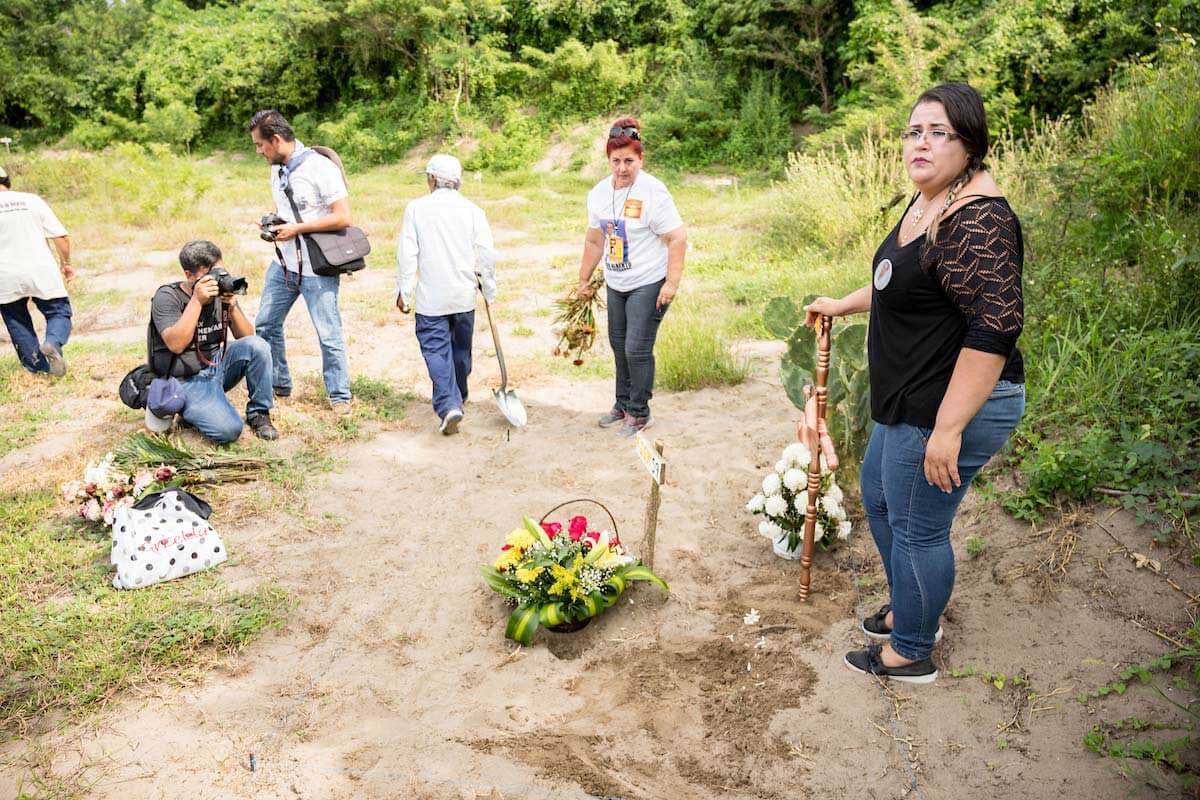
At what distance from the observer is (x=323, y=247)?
5.41 metres

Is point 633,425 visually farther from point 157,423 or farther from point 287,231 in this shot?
point 157,423

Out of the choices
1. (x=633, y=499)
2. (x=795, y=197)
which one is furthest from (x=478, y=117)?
(x=633, y=499)

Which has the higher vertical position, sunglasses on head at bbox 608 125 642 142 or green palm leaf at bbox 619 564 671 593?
sunglasses on head at bbox 608 125 642 142

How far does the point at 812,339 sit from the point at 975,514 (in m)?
1.13

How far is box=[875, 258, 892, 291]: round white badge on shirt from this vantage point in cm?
248

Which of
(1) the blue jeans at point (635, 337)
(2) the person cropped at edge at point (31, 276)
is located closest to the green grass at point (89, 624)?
(1) the blue jeans at point (635, 337)

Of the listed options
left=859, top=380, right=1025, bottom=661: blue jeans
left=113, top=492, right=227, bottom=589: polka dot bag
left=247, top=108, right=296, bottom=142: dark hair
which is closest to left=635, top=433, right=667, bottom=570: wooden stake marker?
left=859, top=380, right=1025, bottom=661: blue jeans

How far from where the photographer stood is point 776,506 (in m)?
3.79

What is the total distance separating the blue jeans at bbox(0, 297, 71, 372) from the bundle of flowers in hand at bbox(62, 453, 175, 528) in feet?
9.38

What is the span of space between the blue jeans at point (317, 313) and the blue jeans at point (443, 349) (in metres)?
0.64

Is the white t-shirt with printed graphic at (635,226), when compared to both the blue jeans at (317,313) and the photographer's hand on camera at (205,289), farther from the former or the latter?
the photographer's hand on camera at (205,289)

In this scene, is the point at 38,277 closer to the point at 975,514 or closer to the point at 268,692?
the point at 268,692

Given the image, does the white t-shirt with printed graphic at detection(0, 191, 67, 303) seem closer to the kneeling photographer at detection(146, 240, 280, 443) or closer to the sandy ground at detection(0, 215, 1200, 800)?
the kneeling photographer at detection(146, 240, 280, 443)

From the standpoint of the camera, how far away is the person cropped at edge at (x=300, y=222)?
535cm
